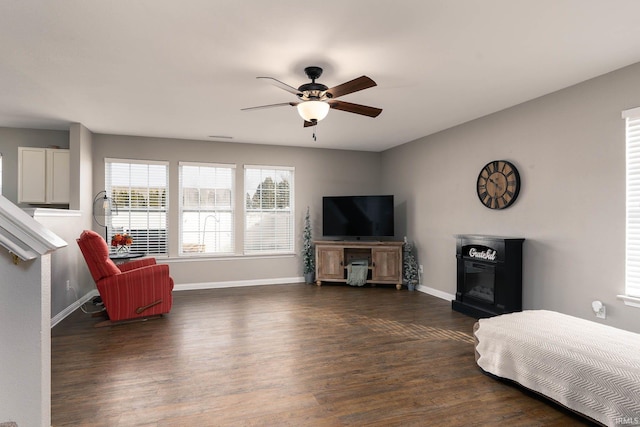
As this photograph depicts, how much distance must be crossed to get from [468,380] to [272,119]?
380cm

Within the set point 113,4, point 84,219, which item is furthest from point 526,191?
point 84,219

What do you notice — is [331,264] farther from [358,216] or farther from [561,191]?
[561,191]

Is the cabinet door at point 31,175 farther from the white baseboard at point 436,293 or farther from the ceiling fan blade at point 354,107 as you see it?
the white baseboard at point 436,293

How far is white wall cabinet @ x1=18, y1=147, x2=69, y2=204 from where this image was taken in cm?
499

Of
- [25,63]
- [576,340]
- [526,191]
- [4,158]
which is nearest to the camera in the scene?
[576,340]

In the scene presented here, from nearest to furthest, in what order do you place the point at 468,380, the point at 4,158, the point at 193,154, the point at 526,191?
1. the point at 468,380
2. the point at 526,191
3. the point at 4,158
4. the point at 193,154

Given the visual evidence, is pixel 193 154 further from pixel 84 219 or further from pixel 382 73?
pixel 382 73

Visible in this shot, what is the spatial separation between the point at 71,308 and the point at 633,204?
6.41 m

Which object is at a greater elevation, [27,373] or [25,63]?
[25,63]

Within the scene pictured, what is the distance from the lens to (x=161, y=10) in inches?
90.1

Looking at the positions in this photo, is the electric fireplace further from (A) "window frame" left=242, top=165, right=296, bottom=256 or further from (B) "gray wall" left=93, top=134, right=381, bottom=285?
(A) "window frame" left=242, top=165, right=296, bottom=256

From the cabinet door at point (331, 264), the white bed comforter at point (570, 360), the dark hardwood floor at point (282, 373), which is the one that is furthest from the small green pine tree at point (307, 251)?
the white bed comforter at point (570, 360)

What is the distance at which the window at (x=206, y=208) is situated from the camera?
6.21 metres

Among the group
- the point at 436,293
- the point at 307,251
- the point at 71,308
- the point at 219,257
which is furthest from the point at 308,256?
the point at 71,308
